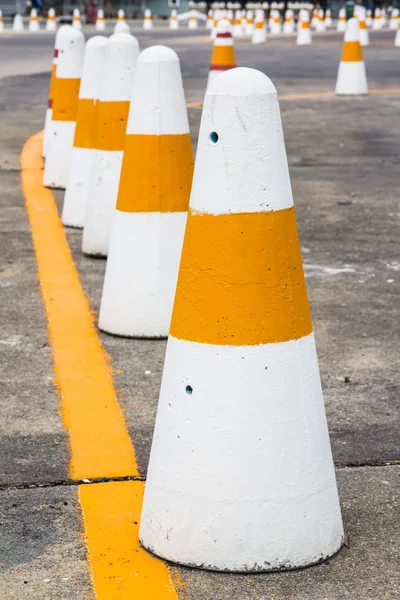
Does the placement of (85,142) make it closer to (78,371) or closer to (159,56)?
(159,56)

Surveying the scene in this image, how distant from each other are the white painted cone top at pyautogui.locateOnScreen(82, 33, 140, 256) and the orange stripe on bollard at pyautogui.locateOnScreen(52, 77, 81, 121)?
7.90 ft

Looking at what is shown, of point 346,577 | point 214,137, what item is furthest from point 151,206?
point 346,577

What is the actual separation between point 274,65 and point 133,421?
1932 centimetres

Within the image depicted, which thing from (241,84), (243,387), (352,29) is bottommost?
(352,29)

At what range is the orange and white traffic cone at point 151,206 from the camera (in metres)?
5.38

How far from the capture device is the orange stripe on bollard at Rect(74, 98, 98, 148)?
25.0ft

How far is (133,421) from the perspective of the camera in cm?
430

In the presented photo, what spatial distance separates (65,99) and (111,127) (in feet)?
8.83

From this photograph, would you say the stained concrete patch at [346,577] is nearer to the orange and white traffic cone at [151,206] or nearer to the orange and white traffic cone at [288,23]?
the orange and white traffic cone at [151,206]

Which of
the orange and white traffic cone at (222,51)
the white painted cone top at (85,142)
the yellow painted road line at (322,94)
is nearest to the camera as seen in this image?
the white painted cone top at (85,142)

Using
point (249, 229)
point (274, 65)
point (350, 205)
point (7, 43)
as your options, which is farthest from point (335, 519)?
point (7, 43)

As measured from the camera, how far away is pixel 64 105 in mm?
9188

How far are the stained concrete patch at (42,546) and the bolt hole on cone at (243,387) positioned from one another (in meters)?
0.22

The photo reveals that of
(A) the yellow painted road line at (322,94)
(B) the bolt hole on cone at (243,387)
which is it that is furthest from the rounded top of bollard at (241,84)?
(A) the yellow painted road line at (322,94)
